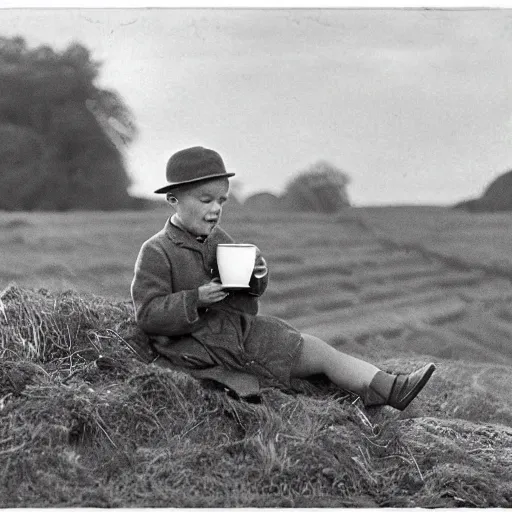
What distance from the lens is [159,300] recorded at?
4156mm

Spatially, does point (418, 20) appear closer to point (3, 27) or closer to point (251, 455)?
point (3, 27)

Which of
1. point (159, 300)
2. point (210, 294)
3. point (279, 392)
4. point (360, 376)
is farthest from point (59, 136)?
→ point (360, 376)

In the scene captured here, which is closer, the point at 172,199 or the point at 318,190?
the point at 172,199

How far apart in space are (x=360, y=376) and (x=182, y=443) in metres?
0.90

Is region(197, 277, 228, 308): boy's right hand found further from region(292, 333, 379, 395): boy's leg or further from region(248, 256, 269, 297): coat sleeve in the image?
region(292, 333, 379, 395): boy's leg

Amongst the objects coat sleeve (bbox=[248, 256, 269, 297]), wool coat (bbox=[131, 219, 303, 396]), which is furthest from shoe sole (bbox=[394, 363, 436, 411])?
coat sleeve (bbox=[248, 256, 269, 297])

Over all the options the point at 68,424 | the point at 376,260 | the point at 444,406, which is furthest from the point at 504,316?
the point at 68,424

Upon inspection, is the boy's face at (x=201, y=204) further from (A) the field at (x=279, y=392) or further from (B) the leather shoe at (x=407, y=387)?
(B) the leather shoe at (x=407, y=387)

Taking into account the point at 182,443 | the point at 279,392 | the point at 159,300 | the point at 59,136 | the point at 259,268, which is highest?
the point at 59,136

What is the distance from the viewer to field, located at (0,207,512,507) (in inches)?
146

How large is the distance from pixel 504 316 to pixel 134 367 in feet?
9.02

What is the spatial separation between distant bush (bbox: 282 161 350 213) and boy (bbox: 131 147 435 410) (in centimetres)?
156

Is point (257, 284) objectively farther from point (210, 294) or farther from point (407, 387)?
point (407, 387)

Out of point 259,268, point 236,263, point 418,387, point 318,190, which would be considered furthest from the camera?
point 318,190
